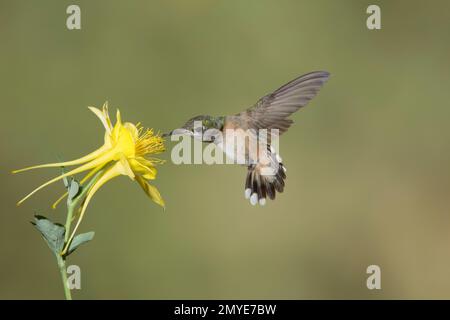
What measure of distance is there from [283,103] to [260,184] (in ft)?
1.15

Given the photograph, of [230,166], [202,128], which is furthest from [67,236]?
[230,166]

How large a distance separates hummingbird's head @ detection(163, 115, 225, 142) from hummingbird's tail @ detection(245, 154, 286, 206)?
0.29 meters

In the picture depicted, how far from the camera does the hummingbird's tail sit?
2.55 m

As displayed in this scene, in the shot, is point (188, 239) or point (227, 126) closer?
point (227, 126)

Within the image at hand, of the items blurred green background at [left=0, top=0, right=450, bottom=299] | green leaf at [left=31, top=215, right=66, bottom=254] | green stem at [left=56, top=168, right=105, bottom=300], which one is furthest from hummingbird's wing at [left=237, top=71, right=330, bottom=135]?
blurred green background at [left=0, top=0, right=450, bottom=299]

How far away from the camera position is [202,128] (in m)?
2.24

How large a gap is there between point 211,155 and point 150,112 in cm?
270

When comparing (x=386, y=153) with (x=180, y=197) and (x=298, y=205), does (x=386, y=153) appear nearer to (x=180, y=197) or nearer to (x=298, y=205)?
(x=298, y=205)

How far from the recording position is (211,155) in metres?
2.34

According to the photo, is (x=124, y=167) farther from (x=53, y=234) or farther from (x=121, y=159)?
(x=53, y=234)

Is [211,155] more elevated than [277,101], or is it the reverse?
[277,101]

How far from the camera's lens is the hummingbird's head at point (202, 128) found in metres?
2.16

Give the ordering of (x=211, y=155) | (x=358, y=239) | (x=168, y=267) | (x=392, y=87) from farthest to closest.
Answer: (x=392, y=87) < (x=358, y=239) < (x=168, y=267) < (x=211, y=155)

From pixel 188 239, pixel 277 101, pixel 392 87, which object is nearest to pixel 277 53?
pixel 392 87
